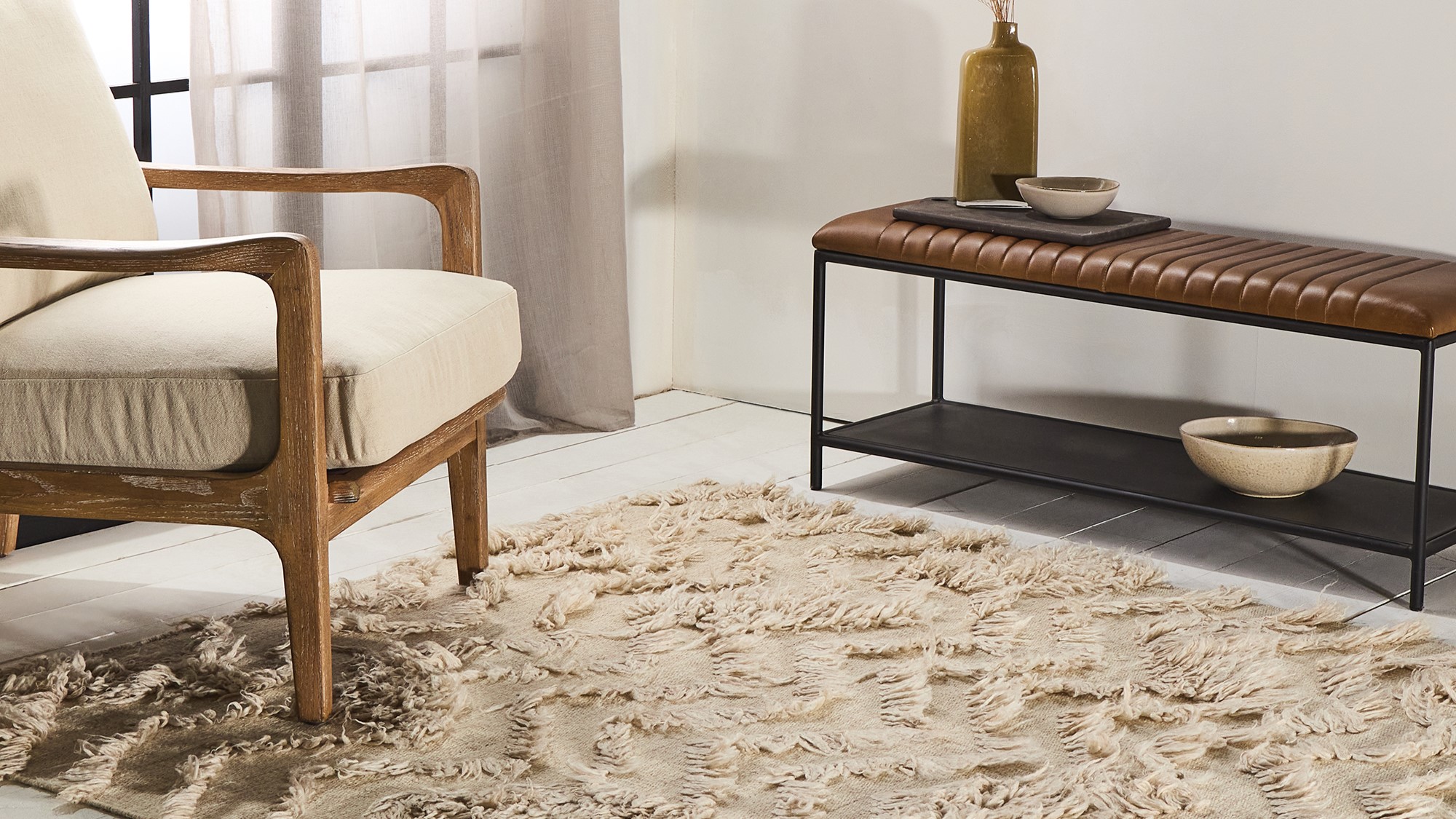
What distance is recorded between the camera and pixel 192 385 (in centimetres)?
172

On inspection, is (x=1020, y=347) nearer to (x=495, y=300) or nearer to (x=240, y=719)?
(x=495, y=300)

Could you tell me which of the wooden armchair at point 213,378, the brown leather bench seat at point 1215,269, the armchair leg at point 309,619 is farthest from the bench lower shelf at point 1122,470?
the armchair leg at point 309,619

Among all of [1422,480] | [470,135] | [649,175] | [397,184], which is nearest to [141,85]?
[470,135]

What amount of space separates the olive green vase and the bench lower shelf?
1.44ft

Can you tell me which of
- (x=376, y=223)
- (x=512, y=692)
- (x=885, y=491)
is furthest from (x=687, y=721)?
(x=376, y=223)

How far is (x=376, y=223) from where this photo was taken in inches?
115

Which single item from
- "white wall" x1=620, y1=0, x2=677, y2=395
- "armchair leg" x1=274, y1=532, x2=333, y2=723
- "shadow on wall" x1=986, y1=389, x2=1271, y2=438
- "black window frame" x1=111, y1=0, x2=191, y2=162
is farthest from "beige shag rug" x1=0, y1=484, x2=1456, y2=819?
"white wall" x1=620, y1=0, x2=677, y2=395

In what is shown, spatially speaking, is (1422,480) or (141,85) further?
(141,85)

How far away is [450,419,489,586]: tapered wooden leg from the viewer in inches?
89.6

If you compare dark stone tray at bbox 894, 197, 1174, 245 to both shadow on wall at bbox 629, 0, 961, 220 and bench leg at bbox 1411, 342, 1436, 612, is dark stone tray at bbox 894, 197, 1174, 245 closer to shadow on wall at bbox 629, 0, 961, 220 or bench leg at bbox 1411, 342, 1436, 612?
shadow on wall at bbox 629, 0, 961, 220

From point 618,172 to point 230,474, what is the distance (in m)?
1.58

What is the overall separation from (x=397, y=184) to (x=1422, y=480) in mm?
1497

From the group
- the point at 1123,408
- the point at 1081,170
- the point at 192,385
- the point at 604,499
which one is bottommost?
the point at 604,499

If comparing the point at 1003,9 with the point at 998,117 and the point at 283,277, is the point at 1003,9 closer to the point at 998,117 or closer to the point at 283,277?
the point at 998,117
